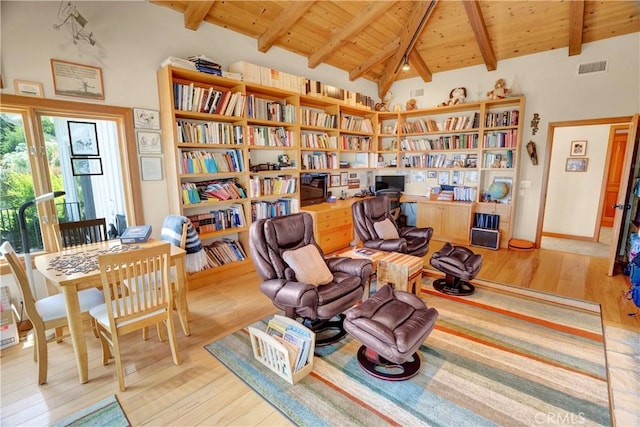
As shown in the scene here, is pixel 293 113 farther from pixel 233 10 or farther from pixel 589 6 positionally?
pixel 589 6

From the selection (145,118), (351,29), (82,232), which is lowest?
(82,232)

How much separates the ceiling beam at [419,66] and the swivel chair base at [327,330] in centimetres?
449

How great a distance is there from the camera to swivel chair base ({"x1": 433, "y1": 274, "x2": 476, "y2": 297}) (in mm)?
3275

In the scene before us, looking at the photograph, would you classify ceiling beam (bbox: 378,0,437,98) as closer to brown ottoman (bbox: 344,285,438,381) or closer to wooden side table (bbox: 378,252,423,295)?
wooden side table (bbox: 378,252,423,295)

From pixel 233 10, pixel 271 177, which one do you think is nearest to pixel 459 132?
pixel 271 177

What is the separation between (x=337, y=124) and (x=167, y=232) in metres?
3.19

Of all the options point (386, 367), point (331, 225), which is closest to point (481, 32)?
point (331, 225)

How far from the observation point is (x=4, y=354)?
2.31m

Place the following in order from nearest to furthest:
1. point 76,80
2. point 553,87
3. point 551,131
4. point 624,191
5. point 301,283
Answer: point 301,283 < point 76,80 < point 624,191 < point 553,87 < point 551,131

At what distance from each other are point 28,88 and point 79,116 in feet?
1.25

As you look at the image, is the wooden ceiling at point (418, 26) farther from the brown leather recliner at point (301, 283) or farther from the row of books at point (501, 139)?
the brown leather recliner at point (301, 283)

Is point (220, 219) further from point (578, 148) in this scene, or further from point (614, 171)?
point (614, 171)

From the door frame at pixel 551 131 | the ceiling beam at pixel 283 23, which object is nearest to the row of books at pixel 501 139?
the door frame at pixel 551 131

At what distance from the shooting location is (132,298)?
200 centimetres
